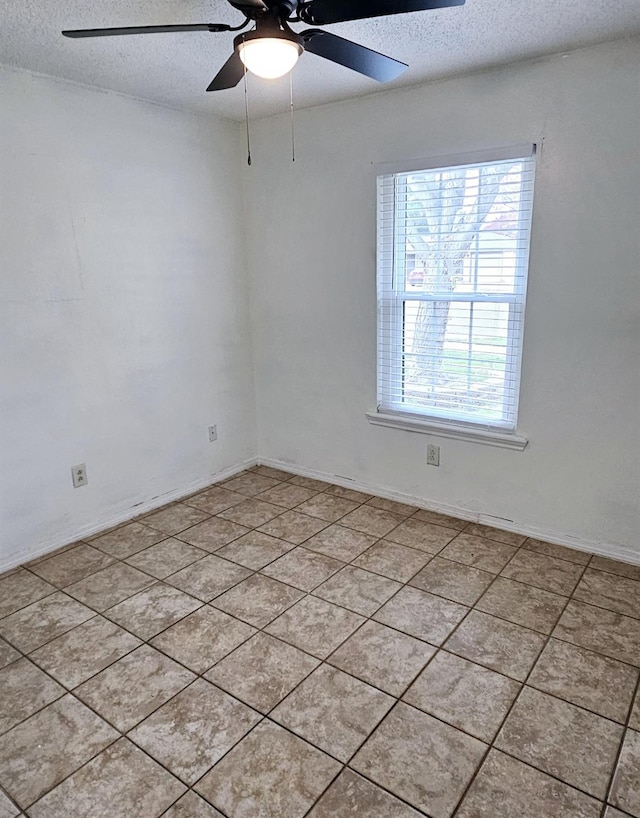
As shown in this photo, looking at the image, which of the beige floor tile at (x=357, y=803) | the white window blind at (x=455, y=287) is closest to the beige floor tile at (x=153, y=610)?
the beige floor tile at (x=357, y=803)

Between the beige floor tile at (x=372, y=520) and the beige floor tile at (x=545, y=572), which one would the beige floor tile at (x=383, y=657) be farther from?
the beige floor tile at (x=372, y=520)

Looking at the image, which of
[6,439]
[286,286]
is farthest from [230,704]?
[286,286]

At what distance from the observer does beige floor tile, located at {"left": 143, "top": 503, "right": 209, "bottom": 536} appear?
123 inches

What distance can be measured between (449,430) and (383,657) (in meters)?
1.40

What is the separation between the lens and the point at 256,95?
293 centimetres

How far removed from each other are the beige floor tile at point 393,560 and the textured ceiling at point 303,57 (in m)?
2.30

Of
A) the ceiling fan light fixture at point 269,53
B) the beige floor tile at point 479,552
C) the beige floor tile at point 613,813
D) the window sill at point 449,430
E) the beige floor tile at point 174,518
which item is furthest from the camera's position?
the beige floor tile at point 174,518

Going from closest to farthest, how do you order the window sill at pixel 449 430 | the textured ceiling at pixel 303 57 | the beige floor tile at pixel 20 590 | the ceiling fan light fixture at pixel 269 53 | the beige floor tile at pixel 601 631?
the ceiling fan light fixture at pixel 269 53
the textured ceiling at pixel 303 57
the beige floor tile at pixel 601 631
the beige floor tile at pixel 20 590
the window sill at pixel 449 430

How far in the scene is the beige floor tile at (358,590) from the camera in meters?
2.36

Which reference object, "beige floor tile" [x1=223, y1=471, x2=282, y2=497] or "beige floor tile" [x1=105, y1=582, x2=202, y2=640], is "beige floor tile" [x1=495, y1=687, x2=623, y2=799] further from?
"beige floor tile" [x1=223, y1=471, x2=282, y2=497]

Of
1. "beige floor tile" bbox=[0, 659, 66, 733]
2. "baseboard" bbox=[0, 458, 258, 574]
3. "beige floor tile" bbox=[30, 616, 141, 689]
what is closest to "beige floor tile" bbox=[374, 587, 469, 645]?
"beige floor tile" bbox=[30, 616, 141, 689]

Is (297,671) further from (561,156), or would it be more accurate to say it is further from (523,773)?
(561,156)

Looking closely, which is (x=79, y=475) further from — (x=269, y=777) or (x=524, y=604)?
(x=524, y=604)

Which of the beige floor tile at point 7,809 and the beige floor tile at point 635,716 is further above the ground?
the beige floor tile at point 7,809
